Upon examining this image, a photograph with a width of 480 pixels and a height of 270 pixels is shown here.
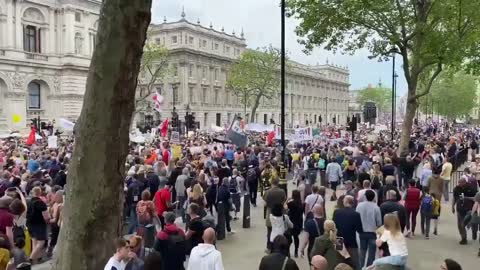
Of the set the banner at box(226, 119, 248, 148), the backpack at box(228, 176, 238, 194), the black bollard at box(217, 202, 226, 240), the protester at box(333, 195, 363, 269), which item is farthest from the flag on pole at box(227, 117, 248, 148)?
the protester at box(333, 195, 363, 269)

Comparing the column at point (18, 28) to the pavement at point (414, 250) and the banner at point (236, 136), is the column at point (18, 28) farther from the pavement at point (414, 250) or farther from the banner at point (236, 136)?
the pavement at point (414, 250)

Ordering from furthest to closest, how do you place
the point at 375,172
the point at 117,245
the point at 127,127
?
the point at 375,172, the point at 117,245, the point at 127,127

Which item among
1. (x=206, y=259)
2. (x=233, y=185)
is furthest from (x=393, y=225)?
(x=233, y=185)

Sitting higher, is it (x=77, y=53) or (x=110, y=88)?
(x=77, y=53)

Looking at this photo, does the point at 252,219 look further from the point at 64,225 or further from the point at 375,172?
the point at 64,225

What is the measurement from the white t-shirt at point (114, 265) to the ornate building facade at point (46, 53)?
141 feet

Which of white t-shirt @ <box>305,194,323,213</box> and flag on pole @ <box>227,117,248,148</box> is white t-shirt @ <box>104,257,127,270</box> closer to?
white t-shirt @ <box>305,194,323,213</box>

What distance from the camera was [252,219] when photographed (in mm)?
14453

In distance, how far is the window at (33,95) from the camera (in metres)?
47.9

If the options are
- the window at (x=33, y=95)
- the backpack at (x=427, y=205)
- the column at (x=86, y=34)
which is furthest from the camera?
the column at (x=86, y=34)

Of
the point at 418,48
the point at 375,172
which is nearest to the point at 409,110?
the point at 418,48

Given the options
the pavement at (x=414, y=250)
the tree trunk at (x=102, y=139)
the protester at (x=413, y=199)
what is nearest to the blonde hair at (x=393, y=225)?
the pavement at (x=414, y=250)

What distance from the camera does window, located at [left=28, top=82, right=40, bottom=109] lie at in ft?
157

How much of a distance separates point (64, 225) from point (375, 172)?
1040 centimetres
